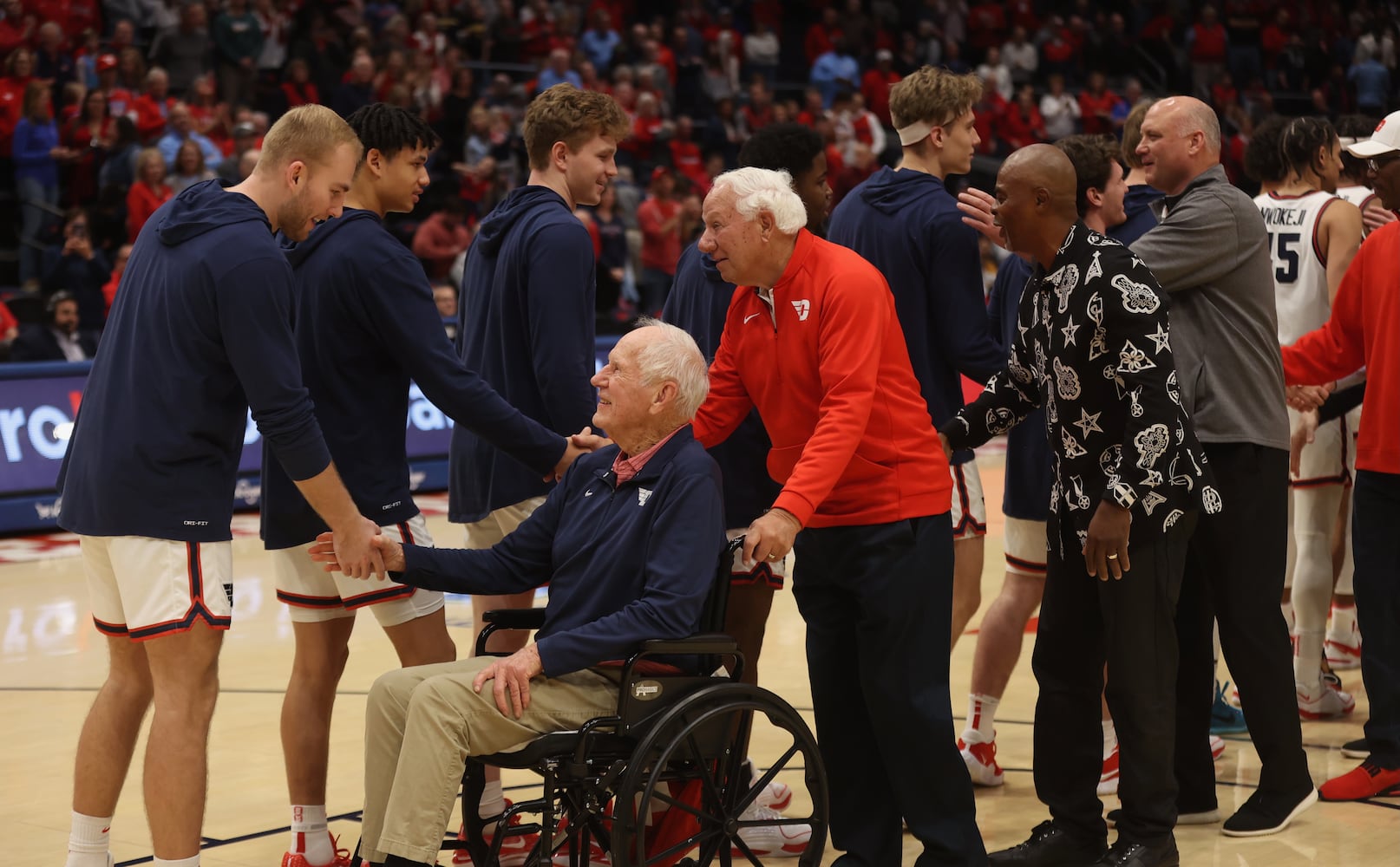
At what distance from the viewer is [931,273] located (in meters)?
4.30

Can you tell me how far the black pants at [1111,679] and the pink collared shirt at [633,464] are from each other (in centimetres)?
104

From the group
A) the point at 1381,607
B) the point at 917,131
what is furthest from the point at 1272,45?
the point at 917,131

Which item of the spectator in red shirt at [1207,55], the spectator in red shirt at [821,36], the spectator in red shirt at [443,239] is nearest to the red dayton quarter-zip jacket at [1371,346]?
the spectator in red shirt at [443,239]

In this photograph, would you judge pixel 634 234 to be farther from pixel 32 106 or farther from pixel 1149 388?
pixel 1149 388

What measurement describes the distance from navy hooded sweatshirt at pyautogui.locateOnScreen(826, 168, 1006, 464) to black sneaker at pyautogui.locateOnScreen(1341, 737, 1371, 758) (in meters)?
1.65

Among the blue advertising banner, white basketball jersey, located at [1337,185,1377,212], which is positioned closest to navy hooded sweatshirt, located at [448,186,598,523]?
white basketball jersey, located at [1337,185,1377,212]

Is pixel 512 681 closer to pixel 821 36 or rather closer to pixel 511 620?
pixel 511 620

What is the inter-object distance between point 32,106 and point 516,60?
6.01 m

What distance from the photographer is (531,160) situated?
172 inches

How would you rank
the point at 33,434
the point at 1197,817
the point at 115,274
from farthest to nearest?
the point at 115,274, the point at 33,434, the point at 1197,817

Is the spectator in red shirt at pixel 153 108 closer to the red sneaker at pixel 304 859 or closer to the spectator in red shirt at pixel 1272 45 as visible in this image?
the red sneaker at pixel 304 859

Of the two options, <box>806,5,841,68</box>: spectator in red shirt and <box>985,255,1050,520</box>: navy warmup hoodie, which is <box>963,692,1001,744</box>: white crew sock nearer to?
<box>985,255,1050,520</box>: navy warmup hoodie

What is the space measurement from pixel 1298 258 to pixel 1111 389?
2049 mm

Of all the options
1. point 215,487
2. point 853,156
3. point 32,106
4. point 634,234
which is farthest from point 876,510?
point 853,156
